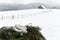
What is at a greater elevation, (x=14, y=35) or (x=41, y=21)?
(x=14, y=35)

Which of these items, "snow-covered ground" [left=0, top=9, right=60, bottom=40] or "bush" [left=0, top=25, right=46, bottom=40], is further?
"snow-covered ground" [left=0, top=9, right=60, bottom=40]

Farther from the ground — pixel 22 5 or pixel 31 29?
pixel 31 29

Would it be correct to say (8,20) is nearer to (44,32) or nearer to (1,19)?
(1,19)

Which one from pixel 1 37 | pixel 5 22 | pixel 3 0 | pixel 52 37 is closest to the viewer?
pixel 1 37

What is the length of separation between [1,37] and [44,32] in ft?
7.89

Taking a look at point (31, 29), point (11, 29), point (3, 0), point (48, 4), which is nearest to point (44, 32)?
point (31, 29)

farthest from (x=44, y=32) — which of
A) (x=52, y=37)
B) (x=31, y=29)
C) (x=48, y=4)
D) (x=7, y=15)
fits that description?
(x=48, y=4)

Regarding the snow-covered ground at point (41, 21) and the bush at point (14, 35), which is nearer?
the bush at point (14, 35)

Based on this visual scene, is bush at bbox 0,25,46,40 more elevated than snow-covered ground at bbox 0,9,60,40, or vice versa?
bush at bbox 0,25,46,40

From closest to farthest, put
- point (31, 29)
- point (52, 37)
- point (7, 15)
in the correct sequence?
point (31, 29), point (52, 37), point (7, 15)

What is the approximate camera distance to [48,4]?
21.9 m

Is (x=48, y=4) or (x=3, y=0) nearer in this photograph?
(x=3, y=0)

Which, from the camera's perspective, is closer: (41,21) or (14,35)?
(14,35)

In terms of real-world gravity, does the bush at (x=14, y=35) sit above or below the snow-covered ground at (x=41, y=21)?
above
